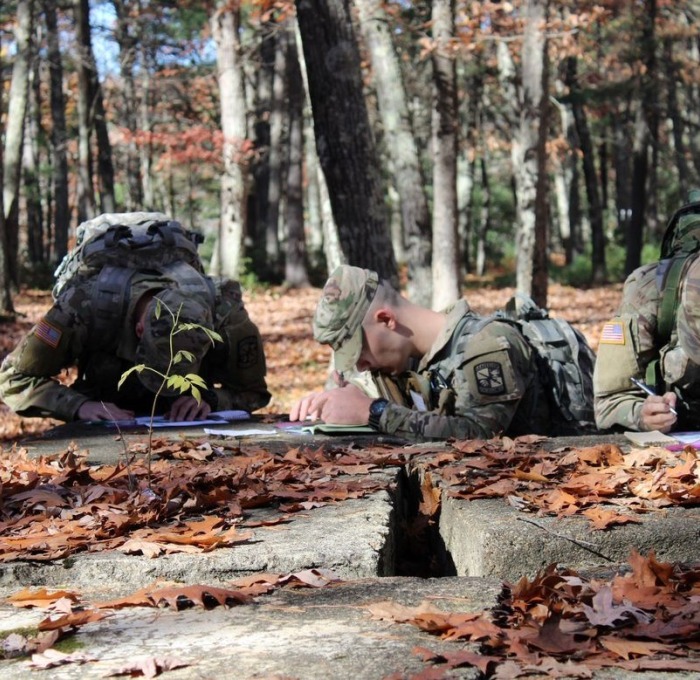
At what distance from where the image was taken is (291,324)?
59.3 ft

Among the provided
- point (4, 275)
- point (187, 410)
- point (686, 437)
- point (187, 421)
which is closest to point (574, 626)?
point (686, 437)

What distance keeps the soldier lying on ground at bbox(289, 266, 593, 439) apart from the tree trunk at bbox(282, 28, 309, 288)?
18.7 m

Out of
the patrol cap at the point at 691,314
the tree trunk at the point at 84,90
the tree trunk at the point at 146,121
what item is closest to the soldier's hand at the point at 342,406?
the patrol cap at the point at 691,314

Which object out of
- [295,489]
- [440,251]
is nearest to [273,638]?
[295,489]

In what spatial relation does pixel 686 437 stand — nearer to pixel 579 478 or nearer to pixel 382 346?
pixel 579 478

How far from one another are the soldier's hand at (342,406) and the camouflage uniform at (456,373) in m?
0.14

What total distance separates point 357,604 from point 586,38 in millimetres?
27414

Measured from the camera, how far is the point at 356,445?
4750mm

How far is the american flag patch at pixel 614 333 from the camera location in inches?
176

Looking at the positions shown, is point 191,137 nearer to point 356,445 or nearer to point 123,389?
point 123,389

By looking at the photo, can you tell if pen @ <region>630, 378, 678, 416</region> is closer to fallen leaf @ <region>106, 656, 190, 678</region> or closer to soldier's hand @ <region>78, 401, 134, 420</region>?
soldier's hand @ <region>78, 401, 134, 420</region>

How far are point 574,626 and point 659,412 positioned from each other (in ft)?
8.13

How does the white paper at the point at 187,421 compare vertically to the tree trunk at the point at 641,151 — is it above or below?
below

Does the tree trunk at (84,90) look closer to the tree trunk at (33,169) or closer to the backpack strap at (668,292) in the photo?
the tree trunk at (33,169)
